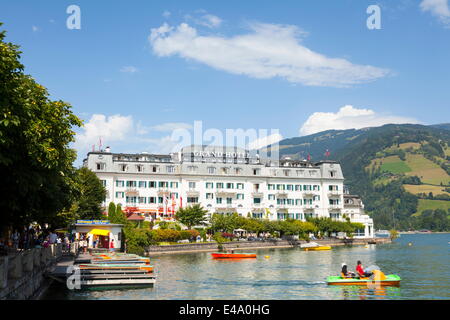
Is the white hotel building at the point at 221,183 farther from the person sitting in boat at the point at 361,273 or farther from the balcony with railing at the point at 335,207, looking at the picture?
the person sitting in boat at the point at 361,273

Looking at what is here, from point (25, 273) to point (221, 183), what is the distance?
9149 cm

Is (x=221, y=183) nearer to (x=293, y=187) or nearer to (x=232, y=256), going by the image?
(x=293, y=187)

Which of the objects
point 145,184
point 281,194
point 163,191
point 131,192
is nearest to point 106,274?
point 131,192

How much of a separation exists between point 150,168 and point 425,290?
82382 millimetres

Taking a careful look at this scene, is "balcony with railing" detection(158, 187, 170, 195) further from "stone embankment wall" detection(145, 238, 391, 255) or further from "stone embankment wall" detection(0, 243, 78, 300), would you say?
"stone embankment wall" detection(0, 243, 78, 300)

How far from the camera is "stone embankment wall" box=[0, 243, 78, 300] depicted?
2231 centimetres

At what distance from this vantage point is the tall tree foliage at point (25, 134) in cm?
2120

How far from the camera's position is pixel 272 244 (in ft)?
355

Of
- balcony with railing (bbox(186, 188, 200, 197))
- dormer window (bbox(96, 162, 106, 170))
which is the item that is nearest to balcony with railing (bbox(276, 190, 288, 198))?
balcony with railing (bbox(186, 188, 200, 197))

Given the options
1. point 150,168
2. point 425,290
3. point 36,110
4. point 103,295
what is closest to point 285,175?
point 150,168

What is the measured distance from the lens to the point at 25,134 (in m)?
23.1

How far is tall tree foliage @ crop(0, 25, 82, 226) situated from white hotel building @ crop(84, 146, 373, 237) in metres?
82.4

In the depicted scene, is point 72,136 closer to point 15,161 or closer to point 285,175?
point 15,161

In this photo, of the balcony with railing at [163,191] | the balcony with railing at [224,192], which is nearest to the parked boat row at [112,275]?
the balcony with railing at [163,191]
